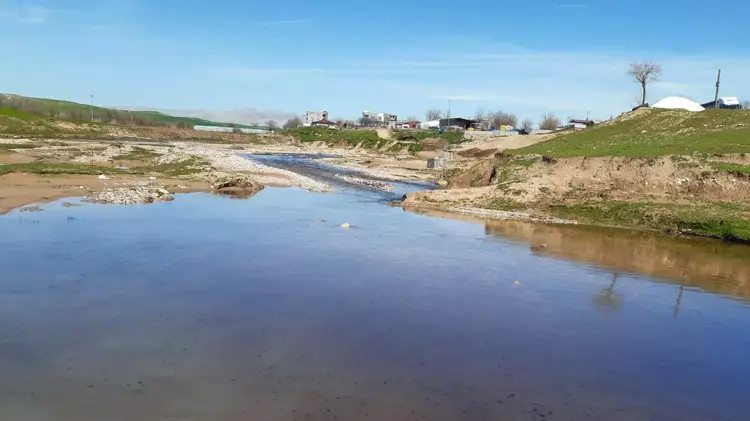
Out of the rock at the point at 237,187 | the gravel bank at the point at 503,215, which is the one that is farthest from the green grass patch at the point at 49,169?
the gravel bank at the point at 503,215

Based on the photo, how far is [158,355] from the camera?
438 inches

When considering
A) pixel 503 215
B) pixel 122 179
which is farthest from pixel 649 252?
pixel 122 179

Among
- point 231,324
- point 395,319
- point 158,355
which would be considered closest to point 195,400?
point 158,355

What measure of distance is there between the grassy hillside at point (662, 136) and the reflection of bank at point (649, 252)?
34.8 feet

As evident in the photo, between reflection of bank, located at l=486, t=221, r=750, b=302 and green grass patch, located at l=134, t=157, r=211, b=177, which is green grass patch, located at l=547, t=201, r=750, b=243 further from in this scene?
green grass patch, located at l=134, t=157, r=211, b=177

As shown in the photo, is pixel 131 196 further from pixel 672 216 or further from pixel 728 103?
pixel 728 103

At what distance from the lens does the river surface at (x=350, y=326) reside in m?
9.90

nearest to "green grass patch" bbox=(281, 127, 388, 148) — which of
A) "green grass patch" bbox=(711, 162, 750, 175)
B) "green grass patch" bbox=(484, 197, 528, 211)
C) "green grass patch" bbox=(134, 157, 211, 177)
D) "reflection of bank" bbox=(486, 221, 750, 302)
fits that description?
"green grass patch" bbox=(134, 157, 211, 177)

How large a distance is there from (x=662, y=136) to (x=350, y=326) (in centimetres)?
4221

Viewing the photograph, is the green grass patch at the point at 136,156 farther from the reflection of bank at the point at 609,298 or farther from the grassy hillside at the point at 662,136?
the reflection of bank at the point at 609,298

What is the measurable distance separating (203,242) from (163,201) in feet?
37.5

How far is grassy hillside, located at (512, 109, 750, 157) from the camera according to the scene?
3766cm

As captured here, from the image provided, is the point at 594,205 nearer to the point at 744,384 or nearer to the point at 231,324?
the point at 744,384

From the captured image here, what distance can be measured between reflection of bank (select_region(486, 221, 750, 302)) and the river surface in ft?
0.64
